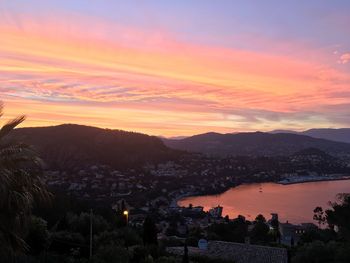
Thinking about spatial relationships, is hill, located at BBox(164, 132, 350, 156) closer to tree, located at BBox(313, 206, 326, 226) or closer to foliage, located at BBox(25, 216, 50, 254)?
tree, located at BBox(313, 206, 326, 226)

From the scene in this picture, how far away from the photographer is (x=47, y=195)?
5711mm

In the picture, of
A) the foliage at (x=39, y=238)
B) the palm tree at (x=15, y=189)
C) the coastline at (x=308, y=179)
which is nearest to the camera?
the palm tree at (x=15, y=189)

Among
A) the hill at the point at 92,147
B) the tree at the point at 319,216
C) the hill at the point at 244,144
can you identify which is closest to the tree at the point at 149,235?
the hill at the point at 92,147

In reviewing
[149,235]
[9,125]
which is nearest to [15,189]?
[9,125]

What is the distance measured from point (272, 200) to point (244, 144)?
260ft

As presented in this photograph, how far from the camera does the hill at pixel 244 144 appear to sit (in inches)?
6378

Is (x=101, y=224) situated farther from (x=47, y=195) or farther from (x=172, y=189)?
(x=172, y=189)

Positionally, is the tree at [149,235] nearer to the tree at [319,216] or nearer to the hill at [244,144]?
the tree at [319,216]

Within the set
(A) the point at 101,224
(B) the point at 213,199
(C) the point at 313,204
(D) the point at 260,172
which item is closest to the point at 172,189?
(B) the point at 213,199

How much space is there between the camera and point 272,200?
92438mm

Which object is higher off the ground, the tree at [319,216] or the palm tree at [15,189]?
the palm tree at [15,189]

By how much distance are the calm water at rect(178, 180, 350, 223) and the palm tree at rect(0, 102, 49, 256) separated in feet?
225

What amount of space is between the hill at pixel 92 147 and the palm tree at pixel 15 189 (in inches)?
2250

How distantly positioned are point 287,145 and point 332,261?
544 ft
